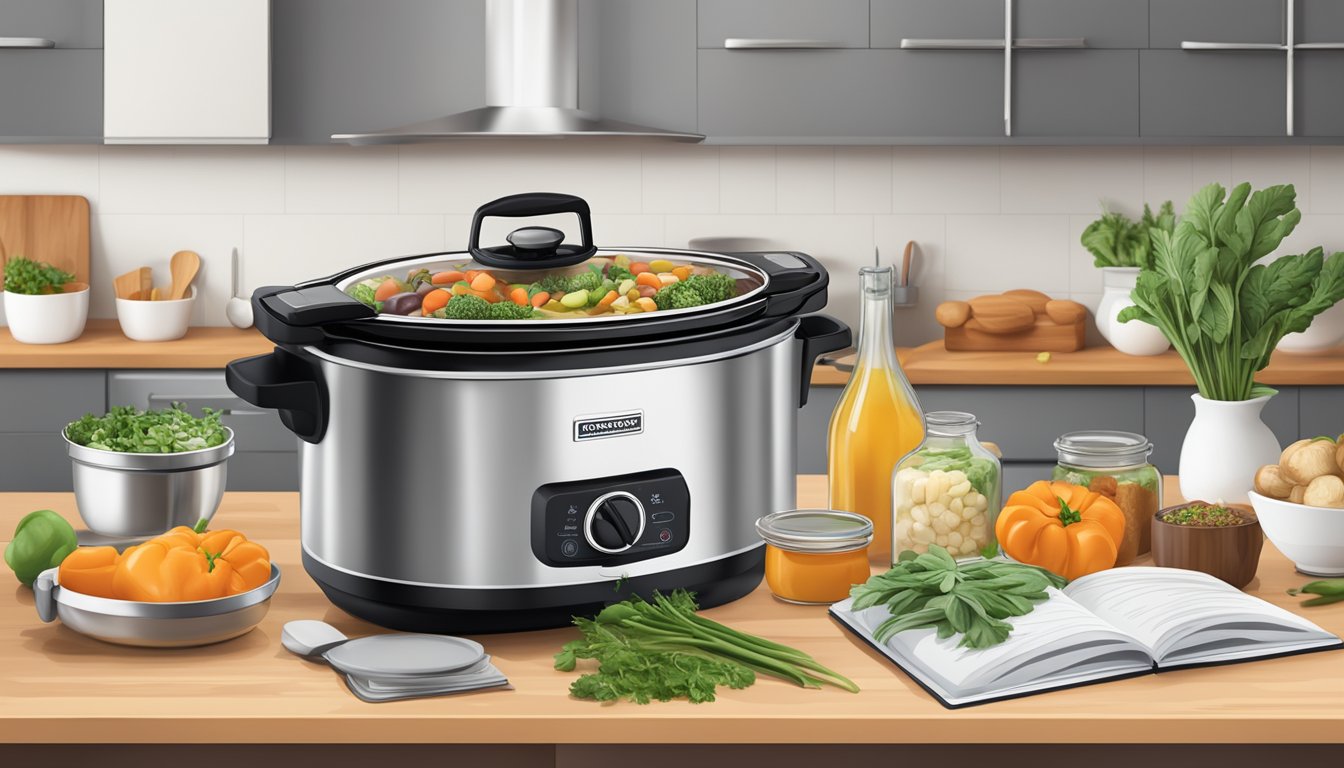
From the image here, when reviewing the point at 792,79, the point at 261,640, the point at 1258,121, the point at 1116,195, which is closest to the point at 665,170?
the point at 792,79

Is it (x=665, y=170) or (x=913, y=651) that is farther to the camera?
(x=665, y=170)

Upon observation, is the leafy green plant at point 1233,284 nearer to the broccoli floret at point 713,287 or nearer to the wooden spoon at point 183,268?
the broccoli floret at point 713,287

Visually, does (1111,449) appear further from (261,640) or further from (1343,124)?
(1343,124)

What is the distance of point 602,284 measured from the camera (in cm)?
134

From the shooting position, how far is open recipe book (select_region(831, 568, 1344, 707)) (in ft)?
3.65

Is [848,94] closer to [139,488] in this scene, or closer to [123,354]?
[123,354]

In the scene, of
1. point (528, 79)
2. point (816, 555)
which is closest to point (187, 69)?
point (528, 79)

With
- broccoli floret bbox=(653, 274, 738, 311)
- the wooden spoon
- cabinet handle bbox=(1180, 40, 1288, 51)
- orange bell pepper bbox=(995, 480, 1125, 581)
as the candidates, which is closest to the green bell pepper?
broccoli floret bbox=(653, 274, 738, 311)

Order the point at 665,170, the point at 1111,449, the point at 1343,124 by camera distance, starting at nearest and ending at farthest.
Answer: the point at 1111,449, the point at 1343,124, the point at 665,170

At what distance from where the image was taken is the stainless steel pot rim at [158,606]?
1182 millimetres

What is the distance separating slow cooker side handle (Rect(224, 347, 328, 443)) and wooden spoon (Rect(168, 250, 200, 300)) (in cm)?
249

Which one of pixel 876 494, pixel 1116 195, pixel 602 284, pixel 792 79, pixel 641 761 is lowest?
pixel 641 761

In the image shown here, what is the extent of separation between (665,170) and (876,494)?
7.55 feet

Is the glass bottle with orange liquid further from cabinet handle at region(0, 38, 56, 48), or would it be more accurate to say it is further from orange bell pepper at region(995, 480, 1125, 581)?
cabinet handle at region(0, 38, 56, 48)
